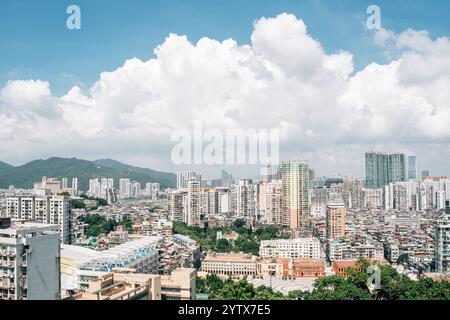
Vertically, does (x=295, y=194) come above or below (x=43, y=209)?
above

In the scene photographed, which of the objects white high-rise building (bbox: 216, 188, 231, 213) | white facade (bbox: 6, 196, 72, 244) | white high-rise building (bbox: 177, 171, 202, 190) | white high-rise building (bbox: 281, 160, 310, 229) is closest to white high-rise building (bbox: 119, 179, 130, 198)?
white facade (bbox: 6, 196, 72, 244)

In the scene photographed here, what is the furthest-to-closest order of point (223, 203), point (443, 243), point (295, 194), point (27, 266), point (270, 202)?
point (223, 203) < point (270, 202) < point (295, 194) < point (443, 243) < point (27, 266)

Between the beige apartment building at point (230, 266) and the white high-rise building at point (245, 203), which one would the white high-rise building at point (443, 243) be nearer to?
the beige apartment building at point (230, 266)

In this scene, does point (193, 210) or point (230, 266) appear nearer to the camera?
point (230, 266)

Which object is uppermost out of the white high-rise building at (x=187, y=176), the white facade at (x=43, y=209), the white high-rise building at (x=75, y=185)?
the white high-rise building at (x=187, y=176)

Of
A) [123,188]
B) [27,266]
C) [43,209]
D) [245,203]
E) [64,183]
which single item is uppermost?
[64,183]

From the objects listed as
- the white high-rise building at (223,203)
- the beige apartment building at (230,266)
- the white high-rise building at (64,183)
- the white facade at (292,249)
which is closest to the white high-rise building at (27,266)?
the beige apartment building at (230,266)

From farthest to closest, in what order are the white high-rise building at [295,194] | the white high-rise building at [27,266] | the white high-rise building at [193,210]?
1. the white high-rise building at [193,210]
2. the white high-rise building at [295,194]
3. the white high-rise building at [27,266]

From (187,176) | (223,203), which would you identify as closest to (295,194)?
(223,203)

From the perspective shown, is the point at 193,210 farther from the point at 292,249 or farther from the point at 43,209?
the point at 43,209
